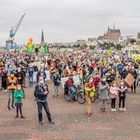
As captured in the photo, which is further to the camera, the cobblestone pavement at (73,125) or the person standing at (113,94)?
the person standing at (113,94)

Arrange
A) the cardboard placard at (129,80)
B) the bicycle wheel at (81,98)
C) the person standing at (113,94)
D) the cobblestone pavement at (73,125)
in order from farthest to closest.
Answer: the cardboard placard at (129,80) → the bicycle wheel at (81,98) → the person standing at (113,94) → the cobblestone pavement at (73,125)

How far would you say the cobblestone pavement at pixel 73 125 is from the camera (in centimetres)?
1262

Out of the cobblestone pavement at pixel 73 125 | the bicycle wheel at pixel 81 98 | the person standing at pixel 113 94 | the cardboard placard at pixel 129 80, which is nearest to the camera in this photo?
the cobblestone pavement at pixel 73 125

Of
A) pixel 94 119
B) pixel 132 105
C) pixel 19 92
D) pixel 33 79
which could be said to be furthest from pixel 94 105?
pixel 33 79

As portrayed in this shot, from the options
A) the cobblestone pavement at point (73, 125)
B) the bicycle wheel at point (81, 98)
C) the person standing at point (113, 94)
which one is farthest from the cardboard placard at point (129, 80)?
the person standing at point (113, 94)

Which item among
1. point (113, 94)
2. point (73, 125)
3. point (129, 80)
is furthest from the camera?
point (129, 80)

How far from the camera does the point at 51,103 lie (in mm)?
19094

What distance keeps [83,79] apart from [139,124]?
25.0ft

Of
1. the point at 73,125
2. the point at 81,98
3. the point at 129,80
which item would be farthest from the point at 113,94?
the point at 129,80

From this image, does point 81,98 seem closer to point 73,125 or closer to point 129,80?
point 129,80

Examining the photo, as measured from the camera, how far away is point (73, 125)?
1415 cm

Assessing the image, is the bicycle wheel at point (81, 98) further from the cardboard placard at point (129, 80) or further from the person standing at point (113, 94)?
the cardboard placard at point (129, 80)

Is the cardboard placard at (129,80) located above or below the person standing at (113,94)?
above

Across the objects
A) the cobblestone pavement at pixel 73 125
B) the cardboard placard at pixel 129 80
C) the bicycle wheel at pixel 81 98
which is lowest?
the cobblestone pavement at pixel 73 125
